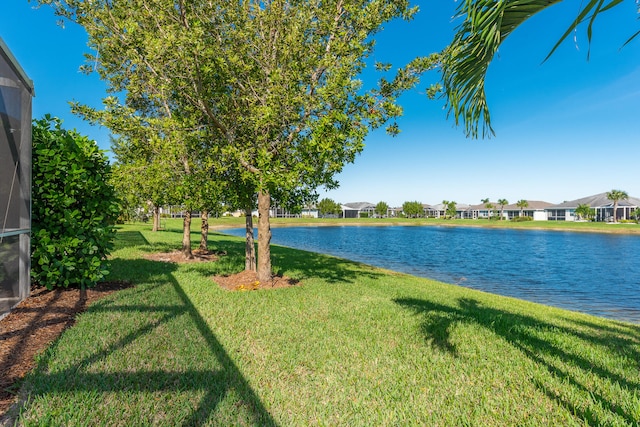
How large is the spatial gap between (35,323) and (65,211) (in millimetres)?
2550

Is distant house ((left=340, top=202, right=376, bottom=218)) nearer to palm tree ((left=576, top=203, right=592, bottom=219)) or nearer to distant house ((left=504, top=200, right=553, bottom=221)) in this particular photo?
distant house ((left=504, top=200, right=553, bottom=221))

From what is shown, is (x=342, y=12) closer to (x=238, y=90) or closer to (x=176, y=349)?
(x=238, y=90)

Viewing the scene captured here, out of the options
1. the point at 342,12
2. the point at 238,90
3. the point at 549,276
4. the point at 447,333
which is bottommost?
the point at 549,276

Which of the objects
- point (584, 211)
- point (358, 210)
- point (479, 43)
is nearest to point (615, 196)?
point (584, 211)

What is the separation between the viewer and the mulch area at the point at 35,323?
13.0 ft

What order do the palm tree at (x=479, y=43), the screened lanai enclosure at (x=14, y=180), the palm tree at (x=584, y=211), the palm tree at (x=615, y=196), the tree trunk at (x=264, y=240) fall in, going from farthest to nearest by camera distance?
the palm tree at (x=584, y=211) < the palm tree at (x=615, y=196) < the tree trunk at (x=264, y=240) < the screened lanai enclosure at (x=14, y=180) < the palm tree at (x=479, y=43)

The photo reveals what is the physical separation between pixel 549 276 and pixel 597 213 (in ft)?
321

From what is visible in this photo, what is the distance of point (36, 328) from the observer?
5484mm

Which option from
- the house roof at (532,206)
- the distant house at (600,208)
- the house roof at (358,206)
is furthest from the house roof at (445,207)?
the distant house at (600,208)

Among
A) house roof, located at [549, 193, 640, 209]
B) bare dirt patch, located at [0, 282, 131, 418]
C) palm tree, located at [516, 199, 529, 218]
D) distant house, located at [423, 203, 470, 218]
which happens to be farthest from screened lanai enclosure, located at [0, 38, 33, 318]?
distant house, located at [423, 203, 470, 218]

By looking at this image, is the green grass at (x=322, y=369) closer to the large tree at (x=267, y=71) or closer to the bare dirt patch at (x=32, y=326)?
the bare dirt patch at (x=32, y=326)

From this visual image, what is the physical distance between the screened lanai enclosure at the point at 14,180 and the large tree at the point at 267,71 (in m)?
2.61

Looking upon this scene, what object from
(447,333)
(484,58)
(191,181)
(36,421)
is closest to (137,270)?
(191,181)

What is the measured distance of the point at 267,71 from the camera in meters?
9.59
